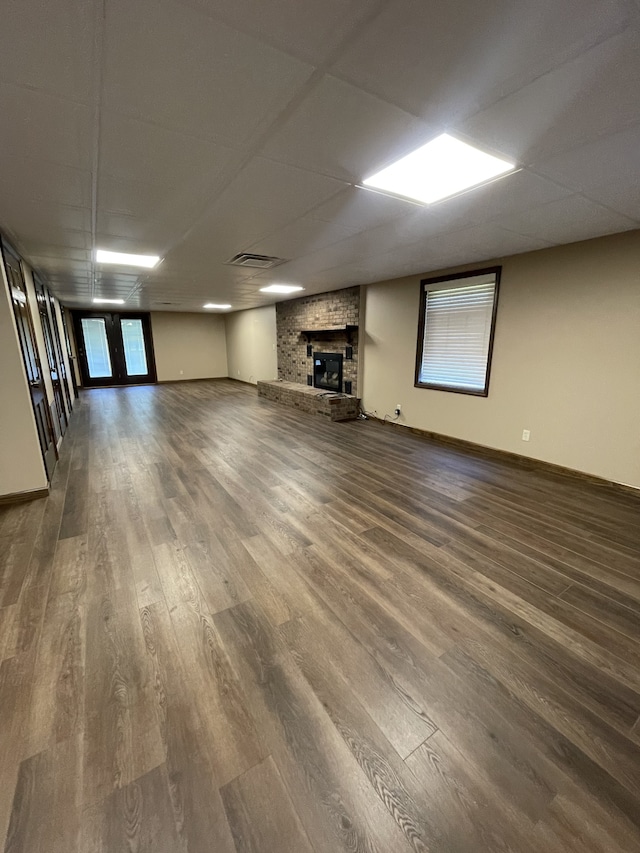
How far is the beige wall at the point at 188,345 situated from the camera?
10.3 m

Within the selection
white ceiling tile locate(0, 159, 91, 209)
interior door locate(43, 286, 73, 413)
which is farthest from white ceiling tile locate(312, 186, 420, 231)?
interior door locate(43, 286, 73, 413)

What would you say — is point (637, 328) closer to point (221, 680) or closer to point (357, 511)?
point (357, 511)

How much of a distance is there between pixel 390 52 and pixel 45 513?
3.72 m

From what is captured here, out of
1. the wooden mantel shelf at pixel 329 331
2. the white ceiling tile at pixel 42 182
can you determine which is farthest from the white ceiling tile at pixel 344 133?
the wooden mantel shelf at pixel 329 331

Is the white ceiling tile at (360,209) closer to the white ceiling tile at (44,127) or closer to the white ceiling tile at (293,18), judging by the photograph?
the white ceiling tile at (293,18)

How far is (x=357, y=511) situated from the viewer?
2.95 metres

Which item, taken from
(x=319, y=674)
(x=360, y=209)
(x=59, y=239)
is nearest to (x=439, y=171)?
(x=360, y=209)

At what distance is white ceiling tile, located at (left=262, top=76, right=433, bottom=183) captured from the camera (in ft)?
4.36

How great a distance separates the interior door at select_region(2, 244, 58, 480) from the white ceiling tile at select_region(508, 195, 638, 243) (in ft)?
14.2

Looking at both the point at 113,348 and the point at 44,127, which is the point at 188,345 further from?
the point at 44,127

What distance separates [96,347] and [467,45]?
10.9 meters

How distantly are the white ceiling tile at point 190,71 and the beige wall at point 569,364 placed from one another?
11.1 feet

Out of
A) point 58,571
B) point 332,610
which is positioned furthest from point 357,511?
point 58,571

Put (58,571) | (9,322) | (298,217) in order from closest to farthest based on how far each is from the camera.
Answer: (58,571)
(298,217)
(9,322)
